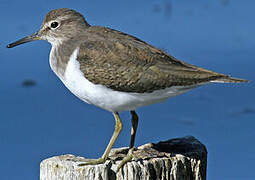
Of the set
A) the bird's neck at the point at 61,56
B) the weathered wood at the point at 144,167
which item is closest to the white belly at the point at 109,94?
the bird's neck at the point at 61,56

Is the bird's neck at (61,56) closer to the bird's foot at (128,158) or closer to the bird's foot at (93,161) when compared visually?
the bird's foot at (93,161)

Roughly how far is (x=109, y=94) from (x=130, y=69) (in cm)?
41

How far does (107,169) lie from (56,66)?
5.92 feet

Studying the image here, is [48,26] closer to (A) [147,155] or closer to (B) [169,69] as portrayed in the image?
(B) [169,69]

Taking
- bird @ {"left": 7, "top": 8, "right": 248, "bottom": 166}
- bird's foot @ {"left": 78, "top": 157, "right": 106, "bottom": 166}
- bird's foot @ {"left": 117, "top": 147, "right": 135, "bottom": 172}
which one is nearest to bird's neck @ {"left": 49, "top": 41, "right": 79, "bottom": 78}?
bird @ {"left": 7, "top": 8, "right": 248, "bottom": 166}

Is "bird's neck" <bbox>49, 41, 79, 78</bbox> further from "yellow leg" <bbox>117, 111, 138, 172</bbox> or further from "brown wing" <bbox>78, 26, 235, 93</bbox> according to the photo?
"yellow leg" <bbox>117, 111, 138, 172</bbox>

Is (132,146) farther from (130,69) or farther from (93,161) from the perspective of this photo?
(130,69)

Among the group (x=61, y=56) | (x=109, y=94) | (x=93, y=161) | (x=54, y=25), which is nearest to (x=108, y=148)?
(x=93, y=161)

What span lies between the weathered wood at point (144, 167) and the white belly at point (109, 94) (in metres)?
0.66

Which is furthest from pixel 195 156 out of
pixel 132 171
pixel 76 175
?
pixel 76 175

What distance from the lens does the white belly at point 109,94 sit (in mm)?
5969

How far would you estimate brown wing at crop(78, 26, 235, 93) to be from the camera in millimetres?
5945

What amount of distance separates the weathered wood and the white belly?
66 cm

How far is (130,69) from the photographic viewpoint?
19.5 ft
